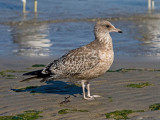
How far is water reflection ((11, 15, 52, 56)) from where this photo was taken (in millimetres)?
12680

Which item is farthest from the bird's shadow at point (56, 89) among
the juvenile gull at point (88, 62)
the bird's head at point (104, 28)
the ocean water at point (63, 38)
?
the ocean water at point (63, 38)

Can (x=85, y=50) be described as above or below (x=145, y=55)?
above

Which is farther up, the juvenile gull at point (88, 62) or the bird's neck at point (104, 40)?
the bird's neck at point (104, 40)

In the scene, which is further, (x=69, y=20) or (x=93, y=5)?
(x=93, y=5)

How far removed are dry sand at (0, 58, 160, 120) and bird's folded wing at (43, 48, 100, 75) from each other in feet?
1.67

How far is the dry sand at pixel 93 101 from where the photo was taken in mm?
6051

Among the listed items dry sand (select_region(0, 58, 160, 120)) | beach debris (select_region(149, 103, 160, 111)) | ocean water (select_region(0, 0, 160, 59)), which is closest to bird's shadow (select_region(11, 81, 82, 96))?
dry sand (select_region(0, 58, 160, 120))

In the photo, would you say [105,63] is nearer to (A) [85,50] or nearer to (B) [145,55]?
(A) [85,50]

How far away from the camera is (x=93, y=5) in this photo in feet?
→ 111

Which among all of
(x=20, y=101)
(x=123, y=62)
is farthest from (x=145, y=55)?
(x=20, y=101)

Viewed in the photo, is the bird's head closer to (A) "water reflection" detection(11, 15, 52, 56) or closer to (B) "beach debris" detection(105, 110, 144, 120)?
(B) "beach debris" detection(105, 110, 144, 120)

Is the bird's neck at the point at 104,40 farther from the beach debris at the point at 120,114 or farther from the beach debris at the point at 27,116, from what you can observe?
the beach debris at the point at 27,116

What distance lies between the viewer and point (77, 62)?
686 centimetres

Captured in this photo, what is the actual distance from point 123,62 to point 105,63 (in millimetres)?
3933
